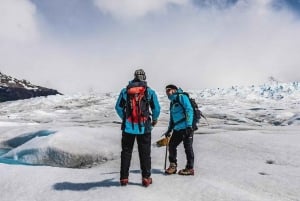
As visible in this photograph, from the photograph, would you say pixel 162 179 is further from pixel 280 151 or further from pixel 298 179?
pixel 280 151

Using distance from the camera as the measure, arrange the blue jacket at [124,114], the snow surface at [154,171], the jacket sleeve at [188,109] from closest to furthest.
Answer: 1. the snow surface at [154,171]
2. the blue jacket at [124,114]
3. the jacket sleeve at [188,109]

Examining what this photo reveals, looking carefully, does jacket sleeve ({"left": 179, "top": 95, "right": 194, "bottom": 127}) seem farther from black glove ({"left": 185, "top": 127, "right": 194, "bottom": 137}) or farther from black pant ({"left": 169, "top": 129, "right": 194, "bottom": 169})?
black pant ({"left": 169, "top": 129, "right": 194, "bottom": 169})

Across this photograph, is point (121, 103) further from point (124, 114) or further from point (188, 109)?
point (188, 109)

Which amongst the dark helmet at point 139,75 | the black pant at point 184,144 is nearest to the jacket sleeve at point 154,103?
the dark helmet at point 139,75

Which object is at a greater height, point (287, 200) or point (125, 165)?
point (125, 165)

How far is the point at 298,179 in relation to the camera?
7879 mm

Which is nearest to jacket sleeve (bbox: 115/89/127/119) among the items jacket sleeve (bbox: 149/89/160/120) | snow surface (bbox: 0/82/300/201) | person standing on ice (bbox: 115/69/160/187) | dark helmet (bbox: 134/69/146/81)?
person standing on ice (bbox: 115/69/160/187)

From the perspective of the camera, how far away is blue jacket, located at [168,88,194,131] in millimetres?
8102

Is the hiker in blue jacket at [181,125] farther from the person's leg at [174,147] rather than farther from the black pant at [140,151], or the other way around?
the black pant at [140,151]

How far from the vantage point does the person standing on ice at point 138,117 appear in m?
7.07

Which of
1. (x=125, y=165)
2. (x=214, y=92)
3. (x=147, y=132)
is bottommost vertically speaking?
(x=125, y=165)

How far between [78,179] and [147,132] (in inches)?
72.8

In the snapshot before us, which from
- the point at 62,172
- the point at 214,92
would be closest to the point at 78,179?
the point at 62,172

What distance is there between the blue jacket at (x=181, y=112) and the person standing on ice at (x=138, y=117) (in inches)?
41.1
